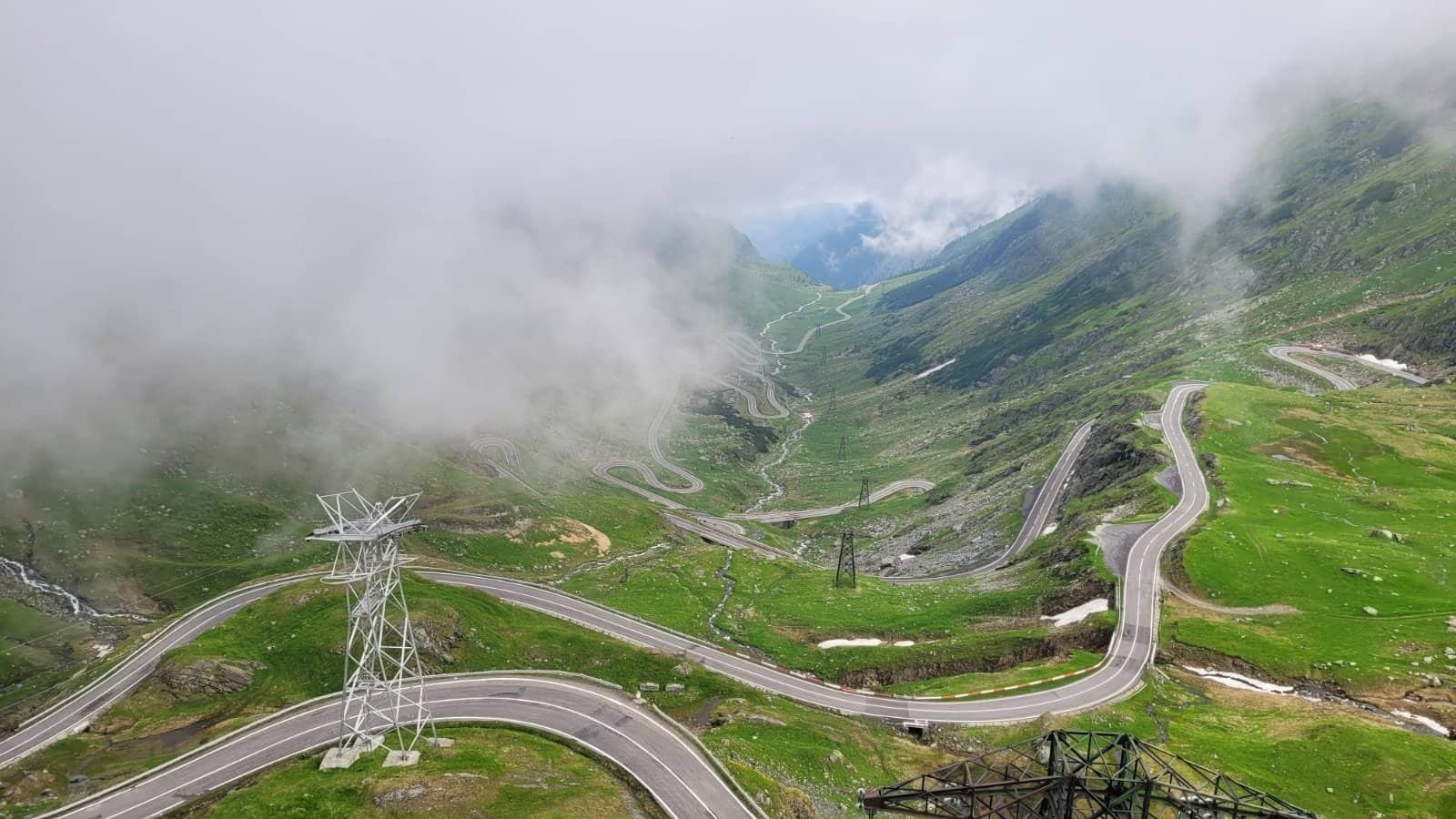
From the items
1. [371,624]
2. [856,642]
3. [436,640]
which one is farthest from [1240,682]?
[436,640]

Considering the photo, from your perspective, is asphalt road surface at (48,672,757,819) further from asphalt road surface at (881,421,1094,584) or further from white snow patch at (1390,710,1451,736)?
asphalt road surface at (881,421,1094,584)

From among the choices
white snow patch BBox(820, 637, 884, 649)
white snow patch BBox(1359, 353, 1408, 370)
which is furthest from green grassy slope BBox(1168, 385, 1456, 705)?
white snow patch BBox(820, 637, 884, 649)

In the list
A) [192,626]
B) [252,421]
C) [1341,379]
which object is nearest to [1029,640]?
[192,626]

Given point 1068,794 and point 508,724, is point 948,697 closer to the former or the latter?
point 1068,794

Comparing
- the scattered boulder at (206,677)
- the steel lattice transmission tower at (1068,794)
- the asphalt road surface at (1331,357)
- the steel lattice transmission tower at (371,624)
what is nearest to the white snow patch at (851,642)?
the steel lattice transmission tower at (1068,794)

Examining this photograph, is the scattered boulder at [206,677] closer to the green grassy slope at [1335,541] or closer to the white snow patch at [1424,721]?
the green grassy slope at [1335,541]

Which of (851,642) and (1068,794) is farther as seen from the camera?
(851,642)

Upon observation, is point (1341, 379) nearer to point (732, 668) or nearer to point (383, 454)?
point (732, 668)
